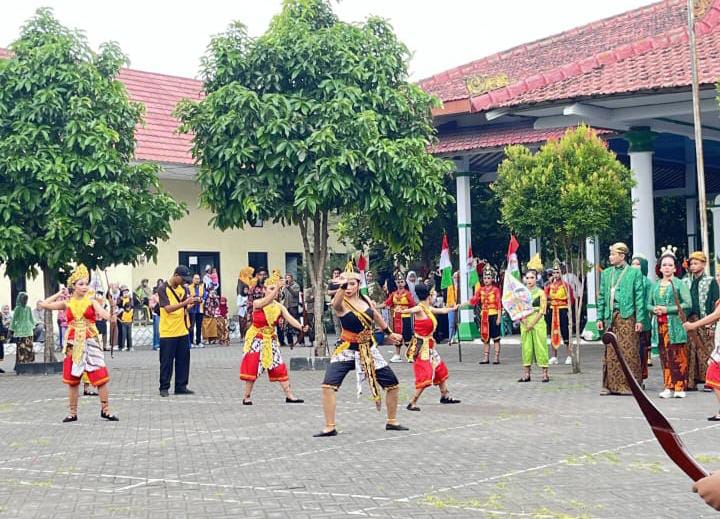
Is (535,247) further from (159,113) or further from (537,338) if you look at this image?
(537,338)

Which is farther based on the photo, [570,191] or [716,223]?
[716,223]

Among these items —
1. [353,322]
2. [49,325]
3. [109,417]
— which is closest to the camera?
[353,322]

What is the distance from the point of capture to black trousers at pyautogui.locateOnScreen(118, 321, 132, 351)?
31641mm

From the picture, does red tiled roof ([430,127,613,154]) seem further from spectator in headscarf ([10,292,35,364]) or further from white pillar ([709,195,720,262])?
spectator in headscarf ([10,292,35,364])

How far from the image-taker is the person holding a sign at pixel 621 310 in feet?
51.9

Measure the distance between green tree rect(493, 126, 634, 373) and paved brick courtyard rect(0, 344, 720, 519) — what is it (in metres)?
2.52

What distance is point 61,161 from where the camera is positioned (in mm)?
21672

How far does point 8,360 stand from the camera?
28.8m

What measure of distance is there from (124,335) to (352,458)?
72.6ft

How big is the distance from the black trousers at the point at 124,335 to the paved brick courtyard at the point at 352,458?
14012 millimetres

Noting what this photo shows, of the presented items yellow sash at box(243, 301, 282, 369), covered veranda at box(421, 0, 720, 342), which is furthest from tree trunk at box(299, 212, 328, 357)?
yellow sash at box(243, 301, 282, 369)

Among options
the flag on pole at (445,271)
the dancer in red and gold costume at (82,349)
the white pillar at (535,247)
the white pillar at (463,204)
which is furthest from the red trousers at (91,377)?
the white pillar at (535,247)

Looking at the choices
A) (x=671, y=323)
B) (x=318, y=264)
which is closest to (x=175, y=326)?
(x=318, y=264)

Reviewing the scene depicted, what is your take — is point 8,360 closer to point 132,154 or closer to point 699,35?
point 132,154
